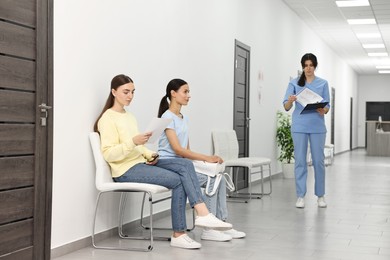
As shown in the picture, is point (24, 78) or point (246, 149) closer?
point (24, 78)

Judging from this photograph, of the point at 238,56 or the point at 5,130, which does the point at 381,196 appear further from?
the point at 5,130

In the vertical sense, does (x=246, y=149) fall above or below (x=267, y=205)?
above

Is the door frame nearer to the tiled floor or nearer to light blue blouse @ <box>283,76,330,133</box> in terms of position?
the tiled floor

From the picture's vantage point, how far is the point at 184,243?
4312mm

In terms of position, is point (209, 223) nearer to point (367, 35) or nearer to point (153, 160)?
point (153, 160)

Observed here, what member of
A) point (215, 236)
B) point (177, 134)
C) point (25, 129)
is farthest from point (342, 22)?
point (25, 129)

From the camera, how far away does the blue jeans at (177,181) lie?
434 centimetres

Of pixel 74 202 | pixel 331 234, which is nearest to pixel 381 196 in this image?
pixel 331 234

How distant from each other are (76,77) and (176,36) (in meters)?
1.97

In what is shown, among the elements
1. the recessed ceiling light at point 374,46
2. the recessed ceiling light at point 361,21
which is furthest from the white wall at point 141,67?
the recessed ceiling light at point 374,46

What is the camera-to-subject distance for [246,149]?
346 inches

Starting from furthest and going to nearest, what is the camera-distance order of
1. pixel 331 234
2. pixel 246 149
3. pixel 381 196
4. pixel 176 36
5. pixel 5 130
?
pixel 246 149
pixel 381 196
pixel 176 36
pixel 331 234
pixel 5 130

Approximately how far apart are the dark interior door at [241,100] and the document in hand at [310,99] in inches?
69.8

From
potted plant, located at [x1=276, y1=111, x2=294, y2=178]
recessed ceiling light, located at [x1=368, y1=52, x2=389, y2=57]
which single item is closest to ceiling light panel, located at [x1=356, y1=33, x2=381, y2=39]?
recessed ceiling light, located at [x1=368, y1=52, x2=389, y2=57]
